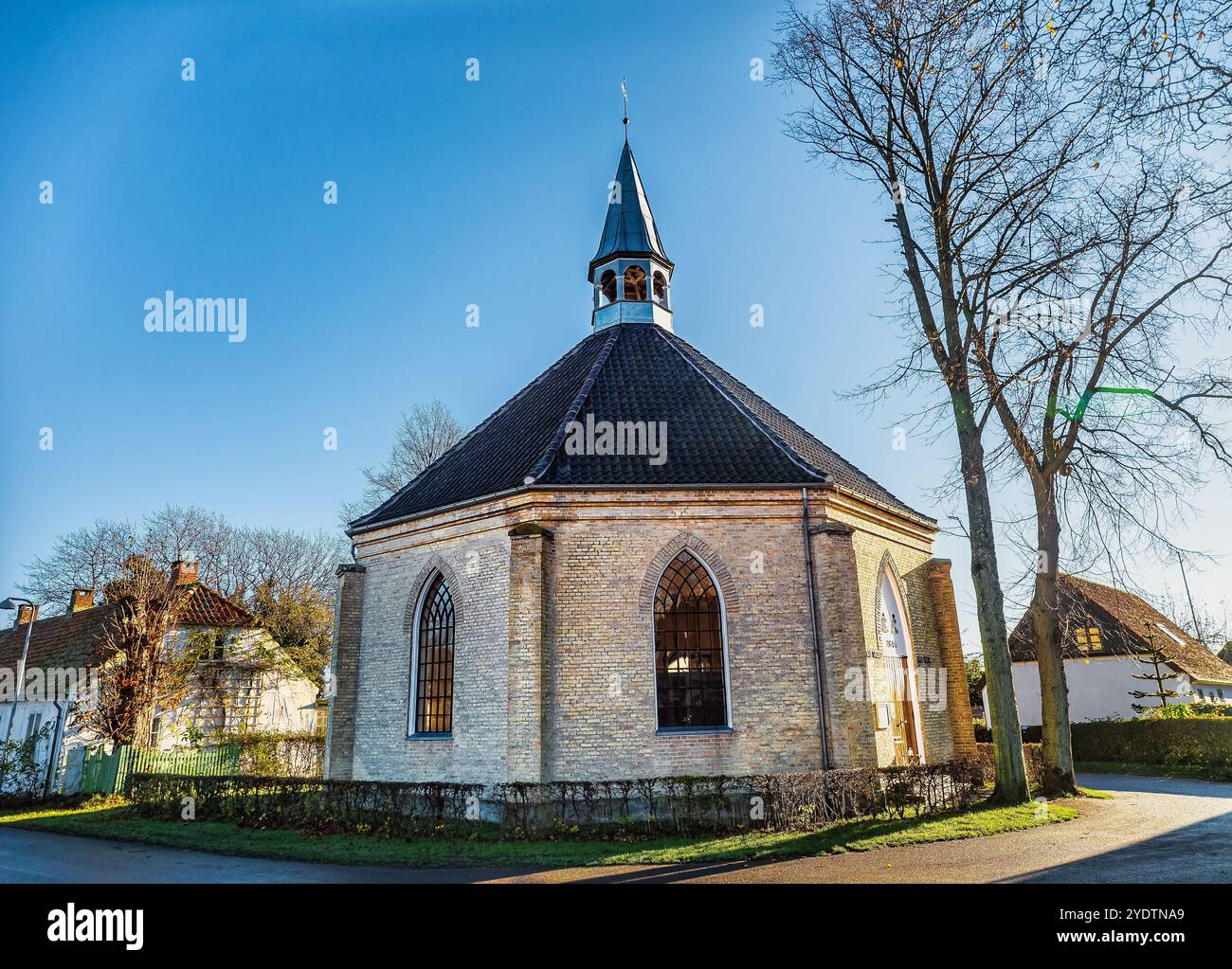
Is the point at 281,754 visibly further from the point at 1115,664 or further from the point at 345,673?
the point at 1115,664

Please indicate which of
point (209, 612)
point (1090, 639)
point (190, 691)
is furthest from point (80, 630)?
point (1090, 639)

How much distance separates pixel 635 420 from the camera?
18.3m

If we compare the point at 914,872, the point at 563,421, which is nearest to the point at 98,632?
the point at 563,421

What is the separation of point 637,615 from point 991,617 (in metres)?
7.91

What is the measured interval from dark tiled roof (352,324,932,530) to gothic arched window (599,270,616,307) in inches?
61.2

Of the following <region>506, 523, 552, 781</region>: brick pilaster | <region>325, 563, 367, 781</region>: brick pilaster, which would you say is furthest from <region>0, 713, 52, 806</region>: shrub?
<region>506, 523, 552, 781</region>: brick pilaster

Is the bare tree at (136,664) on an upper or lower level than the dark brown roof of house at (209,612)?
lower

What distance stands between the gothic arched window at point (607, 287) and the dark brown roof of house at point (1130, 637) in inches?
914

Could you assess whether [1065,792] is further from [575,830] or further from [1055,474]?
[575,830]

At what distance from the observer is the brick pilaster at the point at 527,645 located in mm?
14375

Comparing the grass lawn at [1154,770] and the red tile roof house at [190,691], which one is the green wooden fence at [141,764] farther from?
the grass lawn at [1154,770]

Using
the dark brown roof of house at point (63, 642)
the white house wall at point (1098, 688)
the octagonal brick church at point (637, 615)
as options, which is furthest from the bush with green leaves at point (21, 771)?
the white house wall at point (1098, 688)

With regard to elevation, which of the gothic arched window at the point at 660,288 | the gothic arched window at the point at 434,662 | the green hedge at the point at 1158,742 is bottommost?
the green hedge at the point at 1158,742
